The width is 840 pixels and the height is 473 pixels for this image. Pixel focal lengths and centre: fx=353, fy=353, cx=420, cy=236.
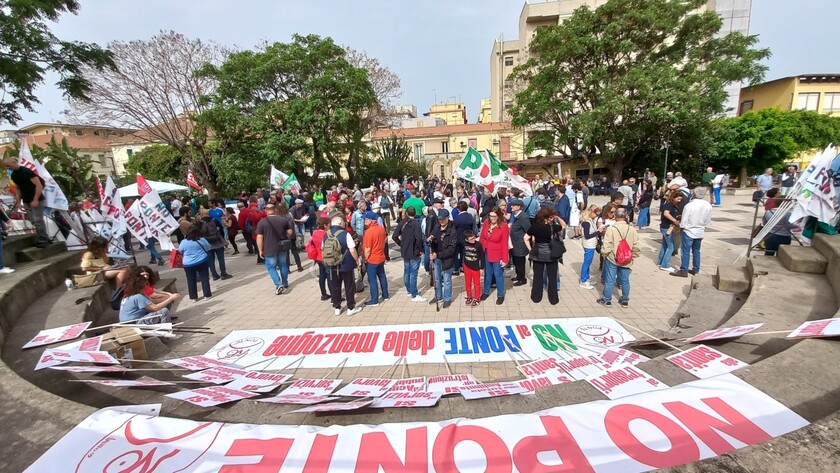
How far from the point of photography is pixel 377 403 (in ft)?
9.87

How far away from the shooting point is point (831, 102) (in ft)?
104

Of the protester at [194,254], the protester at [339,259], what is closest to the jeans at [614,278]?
the protester at [339,259]

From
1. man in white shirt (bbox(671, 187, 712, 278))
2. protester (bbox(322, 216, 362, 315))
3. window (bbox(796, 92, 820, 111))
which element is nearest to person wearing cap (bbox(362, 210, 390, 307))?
protester (bbox(322, 216, 362, 315))

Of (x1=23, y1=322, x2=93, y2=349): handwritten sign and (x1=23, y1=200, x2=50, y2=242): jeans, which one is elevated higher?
(x1=23, y1=200, x2=50, y2=242): jeans

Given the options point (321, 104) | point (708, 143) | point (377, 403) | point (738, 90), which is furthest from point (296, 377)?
point (738, 90)

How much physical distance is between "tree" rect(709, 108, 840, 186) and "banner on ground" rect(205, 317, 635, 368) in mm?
25923

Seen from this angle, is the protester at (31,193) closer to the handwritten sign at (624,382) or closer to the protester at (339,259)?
the protester at (339,259)

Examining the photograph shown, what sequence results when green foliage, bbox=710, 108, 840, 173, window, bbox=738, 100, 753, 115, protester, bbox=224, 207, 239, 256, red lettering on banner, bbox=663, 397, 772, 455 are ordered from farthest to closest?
window, bbox=738, 100, 753, 115, green foliage, bbox=710, 108, 840, 173, protester, bbox=224, 207, 239, 256, red lettering on banner, bbox=663, 397, 772, 455

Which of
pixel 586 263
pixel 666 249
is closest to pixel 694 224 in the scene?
pixel 666 249

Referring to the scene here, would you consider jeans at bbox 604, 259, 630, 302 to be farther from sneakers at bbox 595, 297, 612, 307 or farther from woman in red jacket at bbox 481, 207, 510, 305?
woman in red jacket at bbox 481, 207, 510, 305

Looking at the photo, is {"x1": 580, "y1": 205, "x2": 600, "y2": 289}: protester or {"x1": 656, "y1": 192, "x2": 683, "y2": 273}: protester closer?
{"x1": 580, "y1": 205, "x2": 600, "y2": 289}: protester

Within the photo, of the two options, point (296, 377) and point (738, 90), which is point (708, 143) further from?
point (296, 377)

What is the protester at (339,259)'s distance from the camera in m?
5.96

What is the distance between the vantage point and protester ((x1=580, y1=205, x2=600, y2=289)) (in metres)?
6.61
